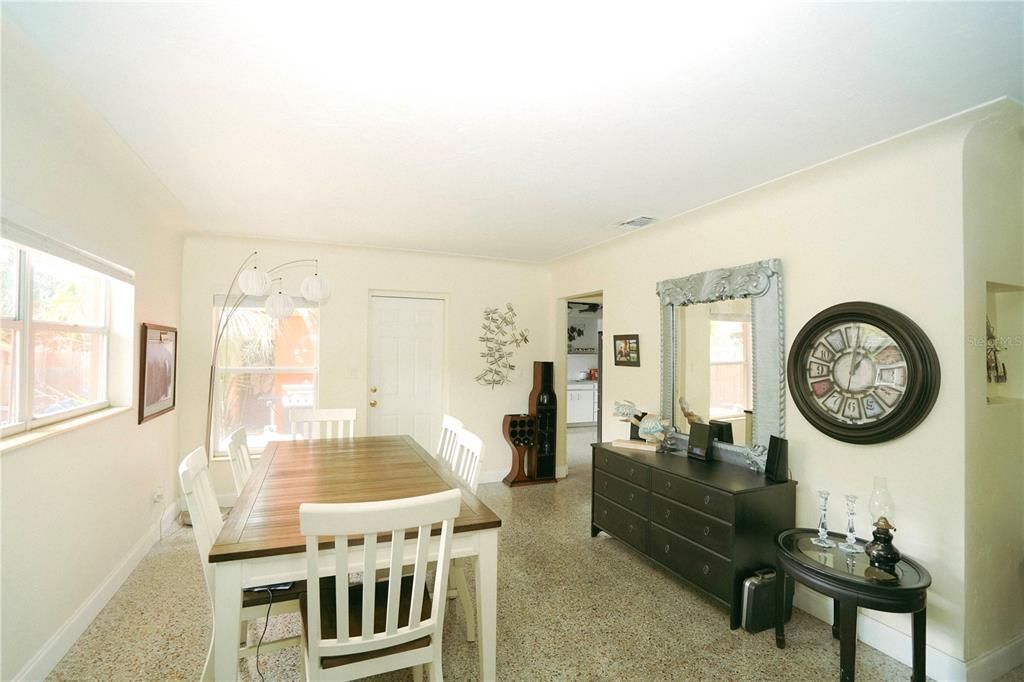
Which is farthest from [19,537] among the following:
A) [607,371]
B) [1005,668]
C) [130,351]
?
[1005,668]

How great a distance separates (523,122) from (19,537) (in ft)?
8.63

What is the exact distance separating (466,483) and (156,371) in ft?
8.51

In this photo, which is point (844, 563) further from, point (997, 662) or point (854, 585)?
point (997, 662)

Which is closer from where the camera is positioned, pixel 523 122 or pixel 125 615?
pixel 523 122

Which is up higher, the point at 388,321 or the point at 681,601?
the point at 388,321

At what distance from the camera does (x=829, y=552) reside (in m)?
2.18

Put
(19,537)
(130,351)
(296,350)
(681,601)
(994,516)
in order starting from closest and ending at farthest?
(19,537) → (994,516) → (681,601) → (130,351) → (296,350)

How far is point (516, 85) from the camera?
1735 millimetres

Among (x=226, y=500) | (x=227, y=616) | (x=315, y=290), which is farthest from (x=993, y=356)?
(x=226, y=500)

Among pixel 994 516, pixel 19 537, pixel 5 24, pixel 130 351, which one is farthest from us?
pixel 130 351

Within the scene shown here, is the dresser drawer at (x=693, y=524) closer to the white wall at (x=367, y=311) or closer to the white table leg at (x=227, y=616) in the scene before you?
the white table leg at (x=227, y=616)

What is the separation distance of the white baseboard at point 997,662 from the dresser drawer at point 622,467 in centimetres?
162

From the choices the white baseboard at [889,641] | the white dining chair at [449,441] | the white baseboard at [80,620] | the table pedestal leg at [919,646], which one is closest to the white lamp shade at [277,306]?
the white dining chair at [449,441]

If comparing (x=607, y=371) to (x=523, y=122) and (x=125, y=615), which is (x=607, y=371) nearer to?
(x=523, y=122)
